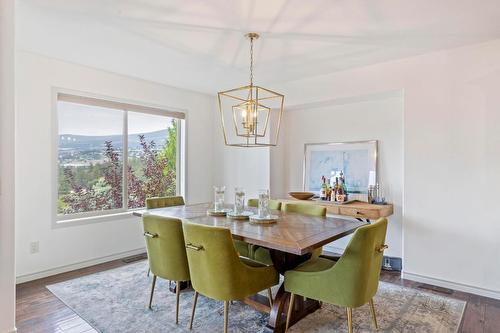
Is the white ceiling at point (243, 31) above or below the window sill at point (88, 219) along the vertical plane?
above

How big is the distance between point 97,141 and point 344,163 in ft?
10.7

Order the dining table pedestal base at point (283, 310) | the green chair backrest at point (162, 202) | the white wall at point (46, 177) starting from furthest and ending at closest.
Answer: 1. the green chair backrest at point (162, 202)
2. the white wall at point (46, 177)
3. the dining table pedestal base at point (283, 310)

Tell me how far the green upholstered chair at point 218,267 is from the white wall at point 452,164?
2.11 m

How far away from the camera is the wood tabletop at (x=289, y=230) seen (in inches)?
76.7

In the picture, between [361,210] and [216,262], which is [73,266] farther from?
[361,210]

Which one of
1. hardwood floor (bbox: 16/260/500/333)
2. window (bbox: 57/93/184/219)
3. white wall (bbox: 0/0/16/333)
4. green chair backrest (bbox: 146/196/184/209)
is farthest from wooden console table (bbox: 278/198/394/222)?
white wall (bbox: 0/0/16/333)

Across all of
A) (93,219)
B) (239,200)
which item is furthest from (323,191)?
(93,219)

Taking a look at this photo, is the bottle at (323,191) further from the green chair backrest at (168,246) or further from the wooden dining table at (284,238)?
the green chair backrest at (168,246)

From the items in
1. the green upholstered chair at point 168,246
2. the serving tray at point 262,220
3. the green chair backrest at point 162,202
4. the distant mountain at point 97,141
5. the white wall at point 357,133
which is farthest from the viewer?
the white wall at point 357,133

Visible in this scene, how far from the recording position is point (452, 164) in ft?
10.3

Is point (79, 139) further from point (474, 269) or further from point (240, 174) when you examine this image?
point (474, 269)

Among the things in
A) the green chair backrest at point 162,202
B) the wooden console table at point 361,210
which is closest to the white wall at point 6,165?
the green chair backrest at point 162,202

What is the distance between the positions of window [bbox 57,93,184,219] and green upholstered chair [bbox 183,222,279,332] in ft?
7.63

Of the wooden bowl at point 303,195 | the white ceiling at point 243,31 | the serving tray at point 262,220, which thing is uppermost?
the white ceiling at point 243,31
